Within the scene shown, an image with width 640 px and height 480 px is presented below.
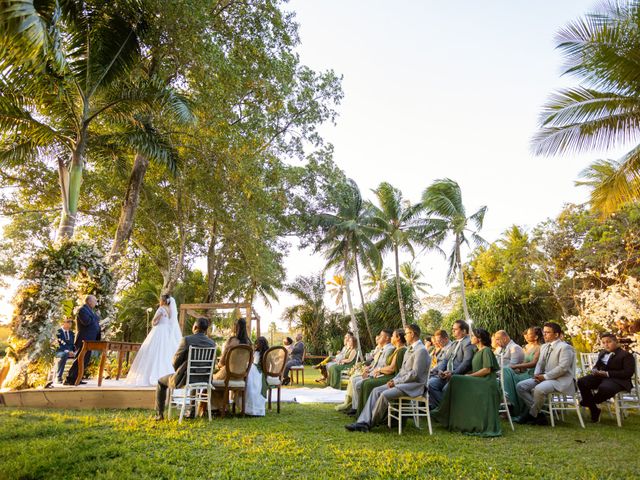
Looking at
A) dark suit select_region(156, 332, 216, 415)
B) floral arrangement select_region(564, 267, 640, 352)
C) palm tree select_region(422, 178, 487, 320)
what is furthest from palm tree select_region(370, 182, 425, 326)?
dark suit select_region(156, 332, 216, 415)

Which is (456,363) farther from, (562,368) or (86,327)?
(86,327)

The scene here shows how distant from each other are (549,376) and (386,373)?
2.51 meters

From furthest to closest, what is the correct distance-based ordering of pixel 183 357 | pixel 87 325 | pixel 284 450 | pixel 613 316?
pixel 613 316 → pixel 87 325 → pixel 183 357 → pixel 284 450

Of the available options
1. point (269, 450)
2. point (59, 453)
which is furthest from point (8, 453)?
point (269, 450)

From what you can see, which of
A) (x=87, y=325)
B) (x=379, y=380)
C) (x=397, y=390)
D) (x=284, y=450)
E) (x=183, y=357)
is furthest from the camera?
(x=87, y=325)

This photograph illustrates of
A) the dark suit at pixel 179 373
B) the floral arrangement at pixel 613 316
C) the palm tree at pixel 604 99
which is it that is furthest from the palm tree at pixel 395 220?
the dark suit at pixel 179 373

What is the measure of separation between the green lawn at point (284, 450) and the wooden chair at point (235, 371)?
0.52 meters

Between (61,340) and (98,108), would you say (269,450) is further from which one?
(98,108)

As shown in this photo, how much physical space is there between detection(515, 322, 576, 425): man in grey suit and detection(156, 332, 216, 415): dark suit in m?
5.09

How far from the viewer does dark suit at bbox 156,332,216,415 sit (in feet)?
21.1

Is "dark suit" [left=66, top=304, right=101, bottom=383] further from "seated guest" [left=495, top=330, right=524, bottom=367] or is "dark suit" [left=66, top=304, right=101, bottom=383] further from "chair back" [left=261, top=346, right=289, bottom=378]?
"seated guest" [left=495, top=330, right=524, bottom=367]

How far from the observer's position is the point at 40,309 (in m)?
7.97

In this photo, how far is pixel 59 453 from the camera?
432cm

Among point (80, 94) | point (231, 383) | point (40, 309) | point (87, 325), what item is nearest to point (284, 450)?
point (231, 383)
